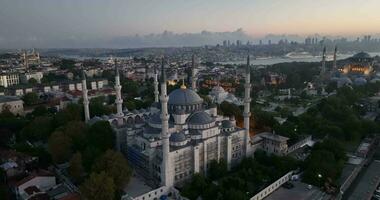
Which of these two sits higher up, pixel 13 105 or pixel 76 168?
pixel 13 105

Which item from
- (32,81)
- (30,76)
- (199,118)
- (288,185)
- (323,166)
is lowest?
(288,185)

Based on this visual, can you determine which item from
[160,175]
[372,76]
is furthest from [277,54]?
[160,175]

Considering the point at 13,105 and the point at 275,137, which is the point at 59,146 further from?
the point at 13,105

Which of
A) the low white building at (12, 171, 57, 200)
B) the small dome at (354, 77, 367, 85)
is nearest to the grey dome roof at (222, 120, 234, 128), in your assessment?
the low white building at (12, 171, 57, 200)

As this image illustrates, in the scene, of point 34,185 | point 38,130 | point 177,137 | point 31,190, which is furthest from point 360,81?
point 31,190

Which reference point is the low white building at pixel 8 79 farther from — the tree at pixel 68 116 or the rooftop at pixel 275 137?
the rooftop at pixel 275 137
